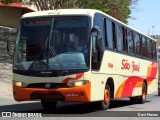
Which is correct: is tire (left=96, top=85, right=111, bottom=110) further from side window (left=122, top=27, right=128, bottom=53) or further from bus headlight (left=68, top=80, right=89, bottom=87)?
side window (left=122, top=27, right=128, bottom=53)

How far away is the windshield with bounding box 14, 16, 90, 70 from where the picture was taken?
555 inches

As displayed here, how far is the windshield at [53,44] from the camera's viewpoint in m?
14.1

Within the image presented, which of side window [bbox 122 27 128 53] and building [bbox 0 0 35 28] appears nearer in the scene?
side window [bbox 122 27 128 53]

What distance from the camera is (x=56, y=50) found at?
561 inches

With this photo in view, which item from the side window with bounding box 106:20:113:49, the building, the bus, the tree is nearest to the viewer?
the bus

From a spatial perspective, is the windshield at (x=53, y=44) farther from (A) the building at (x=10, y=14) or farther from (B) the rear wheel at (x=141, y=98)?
(A) the building at (x=10, y=14)

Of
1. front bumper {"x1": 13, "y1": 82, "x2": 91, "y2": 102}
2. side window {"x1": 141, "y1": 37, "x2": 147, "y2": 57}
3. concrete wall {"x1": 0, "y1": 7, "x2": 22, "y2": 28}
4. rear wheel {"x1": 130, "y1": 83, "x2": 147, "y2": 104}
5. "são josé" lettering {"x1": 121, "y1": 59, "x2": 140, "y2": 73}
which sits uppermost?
concrete wall {"x1": 0, "y1": 7, "x2": 22, "y2": 28}

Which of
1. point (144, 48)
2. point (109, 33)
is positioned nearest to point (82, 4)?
point (144, 48)

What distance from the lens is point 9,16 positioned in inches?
1767

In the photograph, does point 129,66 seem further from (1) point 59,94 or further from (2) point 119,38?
(1) point 59,94

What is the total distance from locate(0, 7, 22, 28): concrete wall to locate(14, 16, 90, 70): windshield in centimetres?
2922

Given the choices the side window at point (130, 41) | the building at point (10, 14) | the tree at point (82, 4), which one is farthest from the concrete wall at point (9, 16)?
the side window at point (130, 41)

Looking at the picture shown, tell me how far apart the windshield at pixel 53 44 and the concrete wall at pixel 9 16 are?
95.9 ft

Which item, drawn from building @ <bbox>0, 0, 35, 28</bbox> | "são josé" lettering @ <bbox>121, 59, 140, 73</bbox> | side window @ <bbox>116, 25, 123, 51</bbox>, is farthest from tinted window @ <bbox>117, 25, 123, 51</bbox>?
building @ <bbox>0, 0, 35, 28</bbox>
